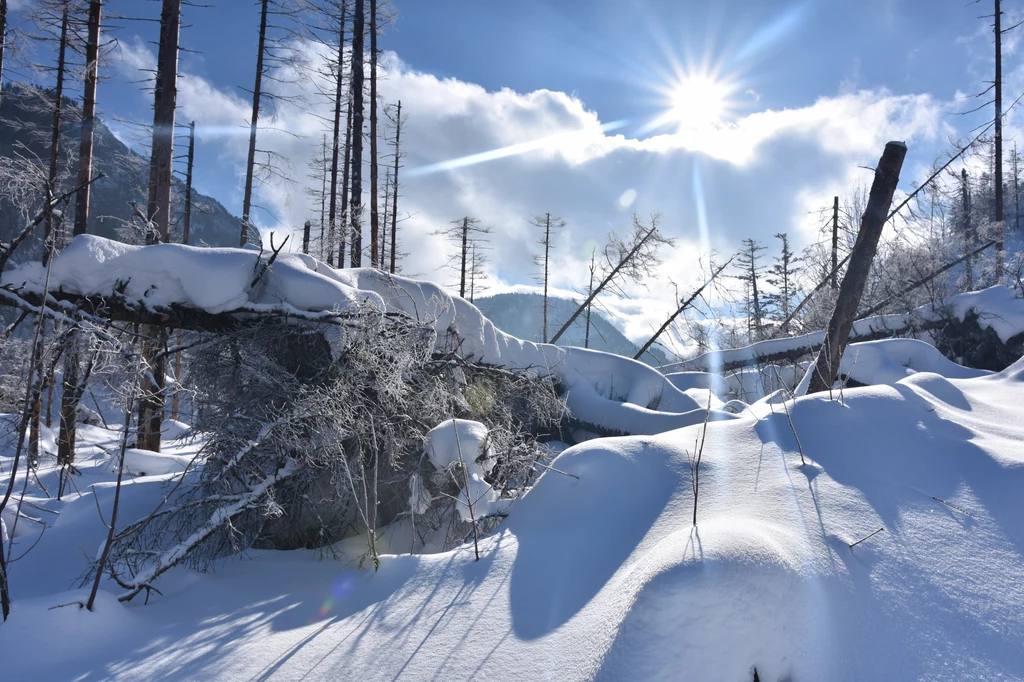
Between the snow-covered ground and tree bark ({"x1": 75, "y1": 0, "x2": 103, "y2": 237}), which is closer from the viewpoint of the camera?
the snow-covered ground

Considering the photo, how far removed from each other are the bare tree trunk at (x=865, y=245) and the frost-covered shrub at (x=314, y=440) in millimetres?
3236

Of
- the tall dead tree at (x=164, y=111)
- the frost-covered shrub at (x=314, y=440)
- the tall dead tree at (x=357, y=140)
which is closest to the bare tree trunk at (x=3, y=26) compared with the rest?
the tall dead tree at (x=164, y=111)

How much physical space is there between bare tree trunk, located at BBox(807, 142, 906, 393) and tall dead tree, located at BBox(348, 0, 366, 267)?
7070 millimetres

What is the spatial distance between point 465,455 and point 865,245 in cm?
435

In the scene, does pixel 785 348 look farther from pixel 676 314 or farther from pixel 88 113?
pixel 88 113

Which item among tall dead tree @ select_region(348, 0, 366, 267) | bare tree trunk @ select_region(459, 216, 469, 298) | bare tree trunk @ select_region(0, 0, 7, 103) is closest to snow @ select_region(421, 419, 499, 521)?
tall dead tree @ select_region(348, 0, 366, 267)

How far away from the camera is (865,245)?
4977mm

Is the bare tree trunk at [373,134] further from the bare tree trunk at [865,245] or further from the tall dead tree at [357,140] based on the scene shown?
the bare tree trunk at [865,245]

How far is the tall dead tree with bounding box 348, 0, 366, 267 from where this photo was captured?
30.8 ft

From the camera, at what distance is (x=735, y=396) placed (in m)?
9.20

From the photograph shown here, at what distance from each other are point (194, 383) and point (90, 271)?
116 cm

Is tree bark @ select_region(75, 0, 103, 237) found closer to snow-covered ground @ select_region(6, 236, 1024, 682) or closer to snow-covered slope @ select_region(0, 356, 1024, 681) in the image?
snow-covered ground @ select_region(6, 236, 1024, 682)

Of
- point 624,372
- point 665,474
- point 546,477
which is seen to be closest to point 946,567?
point 665,474

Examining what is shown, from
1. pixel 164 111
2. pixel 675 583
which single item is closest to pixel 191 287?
pixel 675 583
